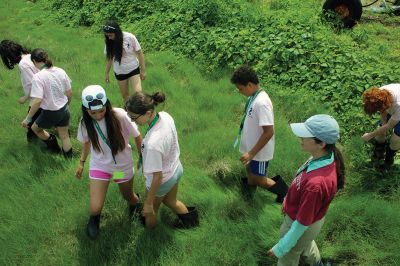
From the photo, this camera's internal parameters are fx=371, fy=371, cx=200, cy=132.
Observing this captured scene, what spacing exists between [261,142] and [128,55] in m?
2.72

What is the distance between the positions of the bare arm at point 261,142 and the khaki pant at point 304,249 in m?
0.71

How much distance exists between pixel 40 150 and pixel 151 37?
172 inches

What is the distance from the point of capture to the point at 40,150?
4660 millimetres

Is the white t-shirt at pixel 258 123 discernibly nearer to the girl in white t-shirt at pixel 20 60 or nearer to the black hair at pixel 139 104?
the black hair at pixel 139 104

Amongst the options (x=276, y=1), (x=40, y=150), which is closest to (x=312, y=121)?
(x=40, y=150)

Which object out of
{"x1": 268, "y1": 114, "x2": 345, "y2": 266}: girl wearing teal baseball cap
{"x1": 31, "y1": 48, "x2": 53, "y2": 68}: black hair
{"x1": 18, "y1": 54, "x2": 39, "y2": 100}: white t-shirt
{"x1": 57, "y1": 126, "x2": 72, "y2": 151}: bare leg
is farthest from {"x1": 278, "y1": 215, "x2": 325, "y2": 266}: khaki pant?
{"x1": 18, "y1": 54, "x2": 39, "y2": 100}: white t-shirt

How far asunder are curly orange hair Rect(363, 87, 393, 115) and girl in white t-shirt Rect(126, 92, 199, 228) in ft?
6.03

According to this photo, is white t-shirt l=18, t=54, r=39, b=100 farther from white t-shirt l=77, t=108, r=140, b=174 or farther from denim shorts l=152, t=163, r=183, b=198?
denim shorts l=152, t=163, r=183, b=198

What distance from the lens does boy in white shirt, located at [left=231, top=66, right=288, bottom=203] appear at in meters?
3.17

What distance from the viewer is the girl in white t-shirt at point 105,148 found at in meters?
3.15

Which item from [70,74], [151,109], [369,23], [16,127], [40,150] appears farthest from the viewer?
[369,23]

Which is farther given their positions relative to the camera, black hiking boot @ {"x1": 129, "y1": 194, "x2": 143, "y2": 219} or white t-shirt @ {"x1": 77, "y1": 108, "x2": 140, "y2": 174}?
black hiking boot @ {"x1": 129, "y1": 194, "x2": 143, "y2": 219}

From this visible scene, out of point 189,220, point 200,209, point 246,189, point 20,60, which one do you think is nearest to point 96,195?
point 189,220

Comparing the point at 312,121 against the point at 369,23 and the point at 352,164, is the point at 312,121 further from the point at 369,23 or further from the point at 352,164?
the point at 369,23
